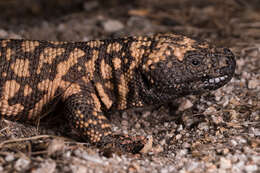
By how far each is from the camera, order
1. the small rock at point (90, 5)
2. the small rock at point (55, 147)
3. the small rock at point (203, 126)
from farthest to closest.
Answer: the small rock at point (90, 5)
the small rock at point (203, 126)
the small rock at point (55, 147)

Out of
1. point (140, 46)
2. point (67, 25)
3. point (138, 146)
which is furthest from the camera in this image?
point (67, 25)

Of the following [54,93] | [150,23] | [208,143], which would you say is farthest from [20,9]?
[208,143]

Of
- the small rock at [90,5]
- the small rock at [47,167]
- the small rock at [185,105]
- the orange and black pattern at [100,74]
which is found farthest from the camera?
the small rock at [90,5]

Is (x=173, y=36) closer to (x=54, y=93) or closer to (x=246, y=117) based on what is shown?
(x=246, y=117)

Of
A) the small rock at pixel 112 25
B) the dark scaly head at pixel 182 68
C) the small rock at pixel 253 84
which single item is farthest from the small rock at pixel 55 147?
the small rock at pixel 112 25

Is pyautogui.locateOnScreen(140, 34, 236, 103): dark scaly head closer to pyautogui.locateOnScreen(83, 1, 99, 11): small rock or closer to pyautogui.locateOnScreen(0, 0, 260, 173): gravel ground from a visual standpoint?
pyautogui.locateOnScreen(0, 0, 260, 173): gravel ground

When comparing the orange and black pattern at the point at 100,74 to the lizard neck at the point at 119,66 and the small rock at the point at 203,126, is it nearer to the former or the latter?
the lizard neck at the point at 119,66

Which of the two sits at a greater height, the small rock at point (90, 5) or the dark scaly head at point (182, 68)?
the small rock at point (90, 5)

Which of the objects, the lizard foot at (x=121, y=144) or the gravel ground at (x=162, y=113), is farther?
the lizard foot at (x=121, y=144)

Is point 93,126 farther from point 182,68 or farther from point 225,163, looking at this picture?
point 225,163
